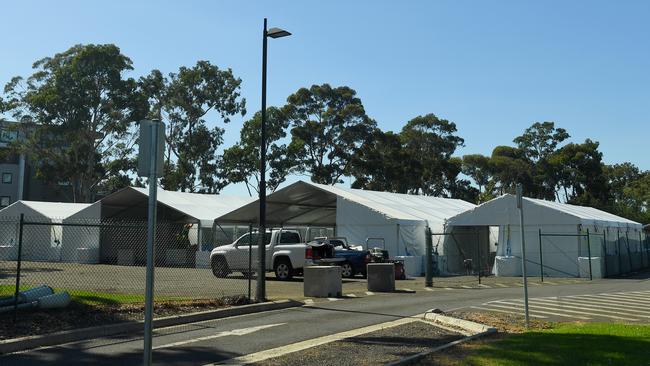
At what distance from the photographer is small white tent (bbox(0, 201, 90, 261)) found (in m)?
38.7

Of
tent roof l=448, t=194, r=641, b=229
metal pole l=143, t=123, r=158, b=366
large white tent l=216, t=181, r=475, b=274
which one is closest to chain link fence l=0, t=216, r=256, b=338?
large white tent l=216, t=181, r=475, b=274

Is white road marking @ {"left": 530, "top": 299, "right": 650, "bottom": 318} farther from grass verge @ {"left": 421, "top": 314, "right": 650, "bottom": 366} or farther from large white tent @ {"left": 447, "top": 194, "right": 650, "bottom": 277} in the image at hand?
large white tent @ {"left": 447, "top": 194, "right": 650, "bottom": 277}

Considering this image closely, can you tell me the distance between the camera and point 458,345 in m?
9.17

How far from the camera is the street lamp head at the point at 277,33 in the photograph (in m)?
16.0

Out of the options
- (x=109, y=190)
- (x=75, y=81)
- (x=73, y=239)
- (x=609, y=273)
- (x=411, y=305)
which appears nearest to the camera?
(x=411, y=305)

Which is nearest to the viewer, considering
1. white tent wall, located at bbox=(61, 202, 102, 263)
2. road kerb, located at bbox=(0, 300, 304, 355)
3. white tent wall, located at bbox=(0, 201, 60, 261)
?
road kerb, located at bbox=(0, 300, 304, 355)

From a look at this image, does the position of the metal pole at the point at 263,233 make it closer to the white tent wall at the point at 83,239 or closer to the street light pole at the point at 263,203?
the street light pole at the point at 263,203

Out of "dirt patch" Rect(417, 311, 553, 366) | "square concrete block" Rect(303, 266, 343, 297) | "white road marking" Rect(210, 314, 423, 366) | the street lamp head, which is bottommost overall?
"white road marking" Rect(210, 314, 423, 366)

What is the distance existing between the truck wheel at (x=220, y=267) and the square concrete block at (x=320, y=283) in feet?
26.3

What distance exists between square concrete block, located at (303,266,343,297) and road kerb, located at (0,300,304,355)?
2458 mm

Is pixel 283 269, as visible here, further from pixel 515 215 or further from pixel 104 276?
pixel 515 215

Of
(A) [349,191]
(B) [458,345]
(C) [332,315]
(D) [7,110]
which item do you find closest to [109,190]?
(D) [7,110]

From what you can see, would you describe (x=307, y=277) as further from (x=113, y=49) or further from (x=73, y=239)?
(x=113, y=49)

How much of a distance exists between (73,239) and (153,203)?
120 feet
